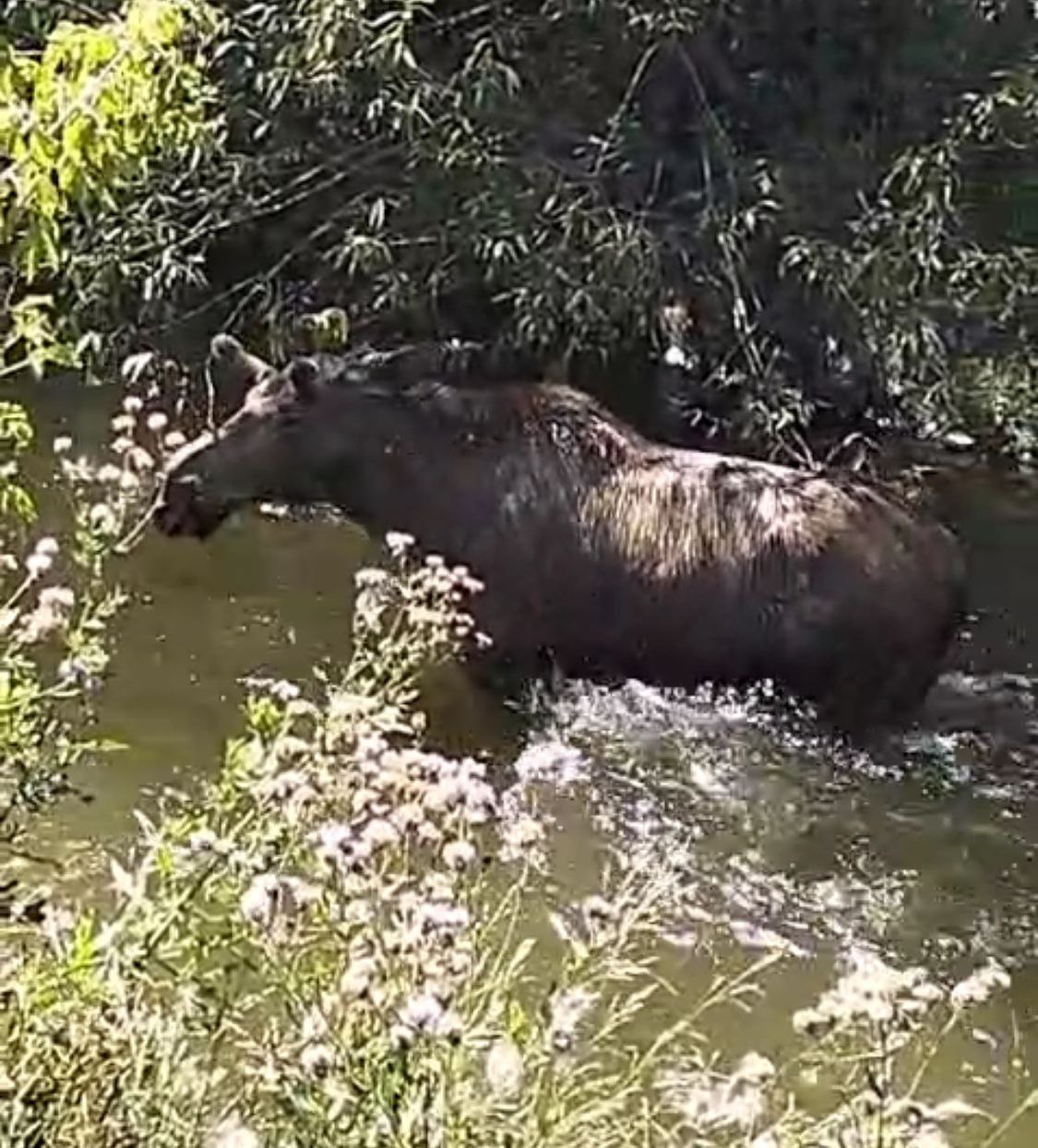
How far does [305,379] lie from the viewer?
8.80 m

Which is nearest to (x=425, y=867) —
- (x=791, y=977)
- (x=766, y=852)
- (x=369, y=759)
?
(x=369, y=759)

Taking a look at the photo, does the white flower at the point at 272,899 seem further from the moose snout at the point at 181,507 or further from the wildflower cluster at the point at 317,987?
the moose snout at the point at 181,507

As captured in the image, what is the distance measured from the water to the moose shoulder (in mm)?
223

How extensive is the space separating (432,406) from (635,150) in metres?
2.56

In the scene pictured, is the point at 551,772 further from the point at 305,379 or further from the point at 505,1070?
the point at 505,1070

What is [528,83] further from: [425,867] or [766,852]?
[425,867]

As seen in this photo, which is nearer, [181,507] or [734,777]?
[734,777]

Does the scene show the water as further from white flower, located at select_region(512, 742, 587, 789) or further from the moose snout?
the moose snout

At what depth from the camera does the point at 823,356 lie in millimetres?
11219

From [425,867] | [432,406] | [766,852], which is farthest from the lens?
[432,406]

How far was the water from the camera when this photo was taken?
7129 mm

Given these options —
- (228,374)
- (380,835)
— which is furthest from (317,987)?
(228,374)

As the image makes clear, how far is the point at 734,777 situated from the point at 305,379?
2179 millimetres

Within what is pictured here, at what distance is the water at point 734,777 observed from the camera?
713 centimetres
